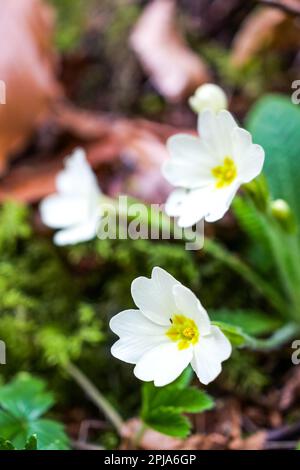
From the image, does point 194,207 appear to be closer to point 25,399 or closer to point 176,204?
point 176,204

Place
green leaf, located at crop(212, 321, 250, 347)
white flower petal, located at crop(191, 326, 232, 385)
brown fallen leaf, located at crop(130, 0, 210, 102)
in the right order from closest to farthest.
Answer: white flower petal, located at crop(191, 326, 232, 385), green leaf, located at crop(212, 321, 250, 347), brown fallen leaf, located at crop(130, 0, 210, 102)

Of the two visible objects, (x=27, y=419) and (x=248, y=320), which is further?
(x=248, y=320)

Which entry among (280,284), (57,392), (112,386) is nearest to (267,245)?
(280,284)

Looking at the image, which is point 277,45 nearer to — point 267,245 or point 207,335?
point 267,245

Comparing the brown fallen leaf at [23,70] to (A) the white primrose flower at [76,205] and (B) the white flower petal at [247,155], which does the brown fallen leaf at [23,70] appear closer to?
(A) the white primrose flower at [76,205]

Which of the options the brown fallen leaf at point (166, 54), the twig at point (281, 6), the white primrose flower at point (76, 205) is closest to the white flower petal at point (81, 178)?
the white primrose flower at point (76, 205)

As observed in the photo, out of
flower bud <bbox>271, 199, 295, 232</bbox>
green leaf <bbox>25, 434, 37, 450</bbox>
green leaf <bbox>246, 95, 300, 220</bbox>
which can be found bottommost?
green leaf <bbox>25, 434, 37, 450</bbox>

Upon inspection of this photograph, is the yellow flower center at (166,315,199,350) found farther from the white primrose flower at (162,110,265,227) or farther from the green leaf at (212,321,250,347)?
the white primrose flower at (162,110,265,227)

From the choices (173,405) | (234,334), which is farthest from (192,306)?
(173,405)

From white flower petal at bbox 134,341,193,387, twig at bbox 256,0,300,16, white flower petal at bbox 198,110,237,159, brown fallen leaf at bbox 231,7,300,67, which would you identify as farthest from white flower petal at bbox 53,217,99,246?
brown fallen leaf at bbox 231,7,300,67
